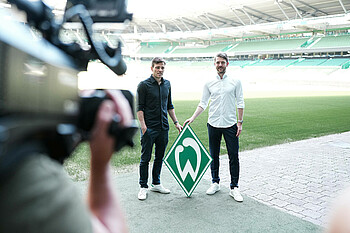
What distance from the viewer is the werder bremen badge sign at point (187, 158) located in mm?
4457

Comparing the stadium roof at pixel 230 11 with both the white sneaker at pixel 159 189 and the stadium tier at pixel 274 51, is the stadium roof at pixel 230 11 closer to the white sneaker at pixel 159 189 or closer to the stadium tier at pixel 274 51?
the stadium tier at pixel 274 51

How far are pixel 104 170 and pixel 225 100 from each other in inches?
155

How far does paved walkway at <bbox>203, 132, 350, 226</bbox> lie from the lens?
4.24 metres

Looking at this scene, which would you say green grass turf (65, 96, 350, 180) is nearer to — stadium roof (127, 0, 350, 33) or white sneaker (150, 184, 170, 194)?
white sneaker (150, 184, 170, 194)

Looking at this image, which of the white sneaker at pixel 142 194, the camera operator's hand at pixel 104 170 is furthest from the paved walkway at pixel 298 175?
the camera operator's hand at pixel 104 170

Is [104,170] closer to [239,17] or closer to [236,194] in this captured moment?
[236,194]

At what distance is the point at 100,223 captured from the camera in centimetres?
75

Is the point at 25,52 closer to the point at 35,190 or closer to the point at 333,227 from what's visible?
the point at 35,190

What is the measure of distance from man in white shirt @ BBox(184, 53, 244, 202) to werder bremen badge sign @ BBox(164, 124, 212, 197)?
0.23m

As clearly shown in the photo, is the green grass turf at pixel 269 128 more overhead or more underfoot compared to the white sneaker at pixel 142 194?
more overhead

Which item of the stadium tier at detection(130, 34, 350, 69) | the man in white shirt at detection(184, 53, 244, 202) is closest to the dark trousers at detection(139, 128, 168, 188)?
the man in white shirt at detection(184, 53, 244, 202)

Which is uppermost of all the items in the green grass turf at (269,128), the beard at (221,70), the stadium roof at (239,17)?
the stadium roof at (239,17)

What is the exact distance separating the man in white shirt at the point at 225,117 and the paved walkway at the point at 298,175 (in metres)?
0.52

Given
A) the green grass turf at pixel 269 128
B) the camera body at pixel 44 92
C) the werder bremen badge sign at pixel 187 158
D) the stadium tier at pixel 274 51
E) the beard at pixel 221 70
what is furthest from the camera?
the stadium tier at pixel 274 51
